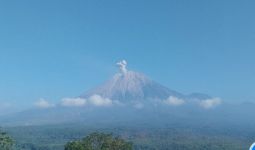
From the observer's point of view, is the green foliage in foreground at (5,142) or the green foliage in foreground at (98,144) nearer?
the green foliage in foreground at (98,144)

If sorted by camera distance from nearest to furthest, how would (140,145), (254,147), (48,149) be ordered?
(254,147), (48,149), (140,145)

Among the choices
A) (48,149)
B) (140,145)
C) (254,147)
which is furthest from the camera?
(140,145)

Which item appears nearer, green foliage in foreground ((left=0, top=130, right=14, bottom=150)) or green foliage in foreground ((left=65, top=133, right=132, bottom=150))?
green foliage in foreground ((left=65, top=133, right=132, bottom=150))

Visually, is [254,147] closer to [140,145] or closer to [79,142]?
[79,142]

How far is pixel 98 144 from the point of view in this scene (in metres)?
45.7

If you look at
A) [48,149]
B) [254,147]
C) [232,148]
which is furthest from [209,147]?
[254,147]

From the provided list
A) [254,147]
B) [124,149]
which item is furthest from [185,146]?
[254,147]

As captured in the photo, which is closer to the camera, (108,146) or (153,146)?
(108,146)

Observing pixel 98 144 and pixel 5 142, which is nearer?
pixel 98 144

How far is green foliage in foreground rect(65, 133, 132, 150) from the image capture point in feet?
146

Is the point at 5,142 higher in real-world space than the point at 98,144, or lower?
higher

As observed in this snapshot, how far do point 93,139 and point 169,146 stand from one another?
125040 millimetres

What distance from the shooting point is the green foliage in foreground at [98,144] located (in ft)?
146

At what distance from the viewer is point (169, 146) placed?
552 feet
